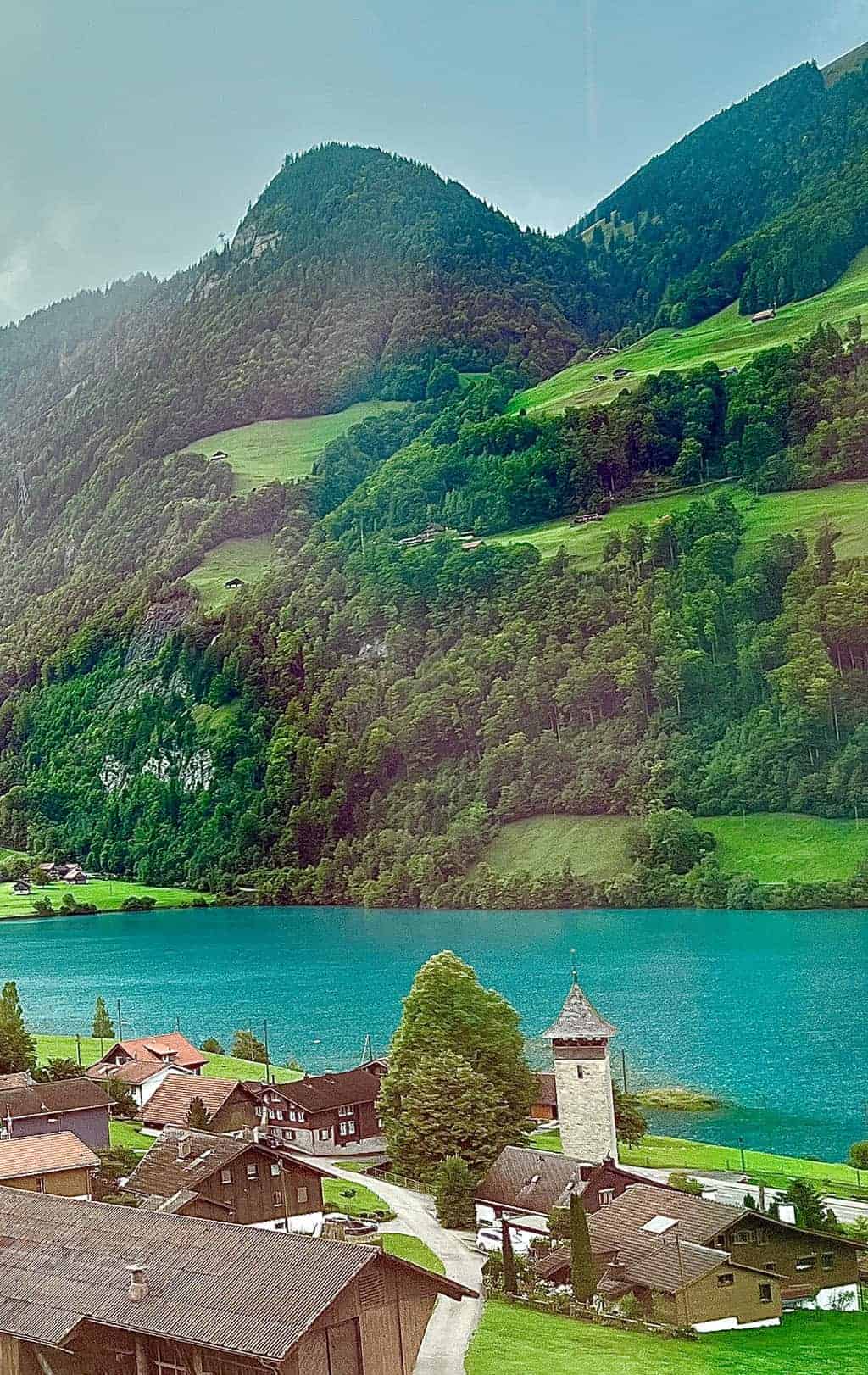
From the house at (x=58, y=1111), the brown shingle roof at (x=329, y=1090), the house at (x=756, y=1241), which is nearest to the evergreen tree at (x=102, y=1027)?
the brown shingle roof at (x=329, y=1090)

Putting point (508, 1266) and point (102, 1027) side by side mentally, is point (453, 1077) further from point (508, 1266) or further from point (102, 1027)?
point (102, 1027)

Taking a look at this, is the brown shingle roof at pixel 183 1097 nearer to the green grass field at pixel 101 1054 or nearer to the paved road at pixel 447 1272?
the paved road at pixel 447 1272

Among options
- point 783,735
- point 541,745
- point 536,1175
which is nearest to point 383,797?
point 541,745

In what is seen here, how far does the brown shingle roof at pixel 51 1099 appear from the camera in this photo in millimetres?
44000

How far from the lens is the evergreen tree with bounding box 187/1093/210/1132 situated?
47.5 m

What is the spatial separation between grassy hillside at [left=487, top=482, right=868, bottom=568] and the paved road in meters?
124

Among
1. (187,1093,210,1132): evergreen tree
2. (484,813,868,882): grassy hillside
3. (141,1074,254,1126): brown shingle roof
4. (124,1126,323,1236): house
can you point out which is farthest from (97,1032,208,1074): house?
(484,813,868,882): grassy hillside

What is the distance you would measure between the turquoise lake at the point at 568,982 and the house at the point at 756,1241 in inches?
693

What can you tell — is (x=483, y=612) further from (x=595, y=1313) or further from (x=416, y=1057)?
(x=595, y=1313)

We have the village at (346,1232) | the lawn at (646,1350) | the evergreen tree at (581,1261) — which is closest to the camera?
the village at (346,1232)

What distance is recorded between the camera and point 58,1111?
4425cm

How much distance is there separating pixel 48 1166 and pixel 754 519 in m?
145

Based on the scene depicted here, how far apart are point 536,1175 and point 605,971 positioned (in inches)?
2238

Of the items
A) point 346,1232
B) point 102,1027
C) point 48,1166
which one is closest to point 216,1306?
point 346,1232
